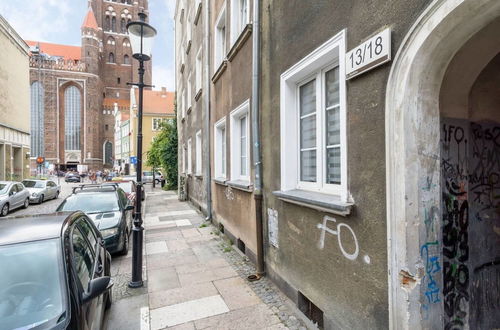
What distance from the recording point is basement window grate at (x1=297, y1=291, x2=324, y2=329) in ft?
11.2

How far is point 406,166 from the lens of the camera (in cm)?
207

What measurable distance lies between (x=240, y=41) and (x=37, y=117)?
6622cm

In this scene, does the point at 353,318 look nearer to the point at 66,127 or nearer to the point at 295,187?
Answer: the point at 295,187

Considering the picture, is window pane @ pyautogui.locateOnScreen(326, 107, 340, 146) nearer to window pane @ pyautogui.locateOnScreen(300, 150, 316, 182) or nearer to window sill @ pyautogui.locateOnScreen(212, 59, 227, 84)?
window pane @ pyautogui.locateOnScreen(300, 150, 316, 182)

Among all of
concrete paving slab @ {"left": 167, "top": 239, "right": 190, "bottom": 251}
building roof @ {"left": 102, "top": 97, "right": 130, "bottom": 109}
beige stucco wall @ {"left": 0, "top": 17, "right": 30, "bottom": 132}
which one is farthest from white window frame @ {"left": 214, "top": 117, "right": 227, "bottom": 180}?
building roof @ {"left": 102, "top": 97, "right": 130, "bottom": 109}

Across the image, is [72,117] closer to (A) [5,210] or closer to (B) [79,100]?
(B) [79,100]

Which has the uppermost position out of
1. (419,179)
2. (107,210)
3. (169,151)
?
(169,151)

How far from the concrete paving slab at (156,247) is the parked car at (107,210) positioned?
527mm

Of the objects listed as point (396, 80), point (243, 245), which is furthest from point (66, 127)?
point (396, 80)

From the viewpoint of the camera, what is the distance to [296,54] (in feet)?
12.1

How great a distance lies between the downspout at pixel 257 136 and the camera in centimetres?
483

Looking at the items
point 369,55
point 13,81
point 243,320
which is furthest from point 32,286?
point 13,81

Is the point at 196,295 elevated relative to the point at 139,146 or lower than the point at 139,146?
lower

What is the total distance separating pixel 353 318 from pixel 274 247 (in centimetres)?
192
